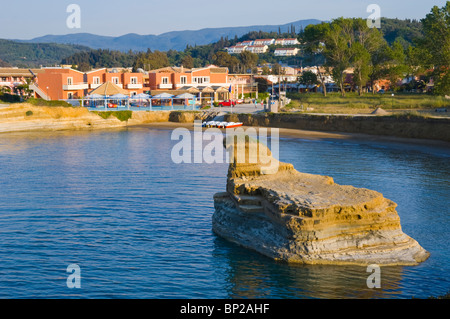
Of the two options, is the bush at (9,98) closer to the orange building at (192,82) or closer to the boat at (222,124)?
the orange building at (192,82)

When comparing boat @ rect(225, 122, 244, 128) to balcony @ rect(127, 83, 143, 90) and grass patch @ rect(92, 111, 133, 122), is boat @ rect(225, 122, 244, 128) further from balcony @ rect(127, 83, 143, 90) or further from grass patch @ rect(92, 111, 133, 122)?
balcony @ rect(127, 83, 143, 90)

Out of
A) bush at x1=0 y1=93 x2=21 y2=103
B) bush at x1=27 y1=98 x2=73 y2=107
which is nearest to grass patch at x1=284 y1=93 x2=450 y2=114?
bush at x1=27 y1=98 x2=73 y2=107

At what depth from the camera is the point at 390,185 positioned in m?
32.6

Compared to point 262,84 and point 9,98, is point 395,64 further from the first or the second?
point 9,98

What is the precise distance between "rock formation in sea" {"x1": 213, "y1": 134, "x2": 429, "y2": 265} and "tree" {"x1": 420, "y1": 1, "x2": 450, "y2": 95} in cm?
5073

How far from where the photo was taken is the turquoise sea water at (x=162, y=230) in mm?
17375

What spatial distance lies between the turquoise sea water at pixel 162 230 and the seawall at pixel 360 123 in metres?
8.29

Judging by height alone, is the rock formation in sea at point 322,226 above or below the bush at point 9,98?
below

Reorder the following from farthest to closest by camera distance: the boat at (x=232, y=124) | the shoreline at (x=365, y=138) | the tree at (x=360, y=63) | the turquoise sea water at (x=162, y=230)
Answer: the tree at (x=360, y=63)
the boat at (x=232, y=124)
the shoreline at (x=365, y=138)
the turquoise sea water at (x=162, y=230)

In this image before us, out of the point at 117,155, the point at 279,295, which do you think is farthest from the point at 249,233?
the point at 117,155

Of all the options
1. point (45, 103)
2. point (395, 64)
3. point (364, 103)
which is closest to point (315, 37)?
point (395, 64)

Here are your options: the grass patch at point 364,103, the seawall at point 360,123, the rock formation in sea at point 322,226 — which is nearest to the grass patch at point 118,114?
the seawall at point 360,123

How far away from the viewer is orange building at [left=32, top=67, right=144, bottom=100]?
274 ft

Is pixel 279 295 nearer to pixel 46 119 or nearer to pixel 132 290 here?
pixel 132 290
